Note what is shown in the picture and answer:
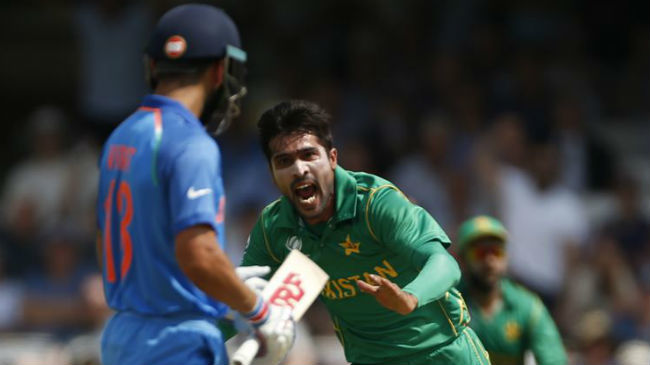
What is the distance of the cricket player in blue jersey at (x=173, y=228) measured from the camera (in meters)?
3.70

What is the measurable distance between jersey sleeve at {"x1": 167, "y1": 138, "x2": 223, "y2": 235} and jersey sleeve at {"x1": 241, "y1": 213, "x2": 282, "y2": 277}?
111cm

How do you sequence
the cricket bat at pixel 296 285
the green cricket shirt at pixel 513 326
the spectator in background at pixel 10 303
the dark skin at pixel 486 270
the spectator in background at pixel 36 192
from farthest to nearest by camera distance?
the spectator in background at pixel 36 192 → the spectator in background at pixel 10 303 → the dark skin at pixel 486 270 → the green cricket shirt at pixel 513 326 → the cricket bat at pixel 296 285

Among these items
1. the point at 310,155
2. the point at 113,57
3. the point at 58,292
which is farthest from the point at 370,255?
the point at 113,57

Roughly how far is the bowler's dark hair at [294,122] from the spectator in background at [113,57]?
651 centimetres

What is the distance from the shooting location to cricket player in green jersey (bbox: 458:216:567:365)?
6.65 metres

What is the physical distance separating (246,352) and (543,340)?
122 inches

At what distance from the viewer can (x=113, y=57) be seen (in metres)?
11.1

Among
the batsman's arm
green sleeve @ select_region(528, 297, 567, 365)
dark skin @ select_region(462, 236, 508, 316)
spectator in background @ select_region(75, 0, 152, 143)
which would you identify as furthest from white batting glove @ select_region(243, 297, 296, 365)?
spectator in background @ select_region(75, 0, 152, 143)

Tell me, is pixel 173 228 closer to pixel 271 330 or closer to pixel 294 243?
pixel 271 330

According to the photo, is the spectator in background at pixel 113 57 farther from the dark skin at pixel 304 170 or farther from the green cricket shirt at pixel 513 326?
the dark skin at pixel 304 170

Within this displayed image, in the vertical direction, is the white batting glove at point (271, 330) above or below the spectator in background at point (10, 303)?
above

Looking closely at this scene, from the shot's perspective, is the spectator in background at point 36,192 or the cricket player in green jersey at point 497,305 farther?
the spectator in background at point 36,192

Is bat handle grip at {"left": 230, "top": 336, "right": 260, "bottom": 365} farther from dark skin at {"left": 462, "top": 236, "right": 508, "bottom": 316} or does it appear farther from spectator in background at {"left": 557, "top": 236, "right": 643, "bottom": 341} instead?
spectator in background at {"left": 557, "top": 236, "right": 643, "bottom": 341}

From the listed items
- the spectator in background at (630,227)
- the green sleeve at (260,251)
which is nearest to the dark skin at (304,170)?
the green sleeve at (260,251)
